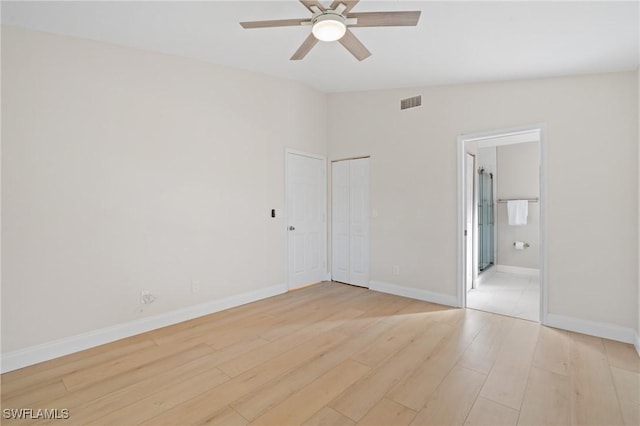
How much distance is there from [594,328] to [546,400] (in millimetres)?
1585

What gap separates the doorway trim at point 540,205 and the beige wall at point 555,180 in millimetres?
47

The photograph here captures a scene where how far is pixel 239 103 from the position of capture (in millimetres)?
3834

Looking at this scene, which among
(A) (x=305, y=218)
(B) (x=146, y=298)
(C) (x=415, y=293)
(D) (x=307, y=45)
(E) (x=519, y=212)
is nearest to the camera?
(D) (x=307, y=45)

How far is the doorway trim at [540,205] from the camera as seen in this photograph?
3189 mm

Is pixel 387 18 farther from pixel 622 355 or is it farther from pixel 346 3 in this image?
pixel 622 355

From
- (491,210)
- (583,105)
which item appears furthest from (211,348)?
(491,210)

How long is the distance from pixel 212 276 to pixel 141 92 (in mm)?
2160

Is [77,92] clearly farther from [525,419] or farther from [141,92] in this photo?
[525,419]

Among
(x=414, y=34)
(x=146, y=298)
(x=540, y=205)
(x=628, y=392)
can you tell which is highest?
(x=414, y=34)

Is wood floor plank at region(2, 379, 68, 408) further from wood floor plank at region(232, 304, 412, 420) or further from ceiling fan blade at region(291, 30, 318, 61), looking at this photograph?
ceiling fan blade at region(291, 30, 318, 61)

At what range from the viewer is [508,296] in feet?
13.9

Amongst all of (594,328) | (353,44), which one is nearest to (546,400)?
(594,328)

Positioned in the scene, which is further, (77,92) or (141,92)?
(141,92)

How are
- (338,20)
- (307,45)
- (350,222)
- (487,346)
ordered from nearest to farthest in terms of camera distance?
(338,20), (307,45), (487,346), (350,222)
